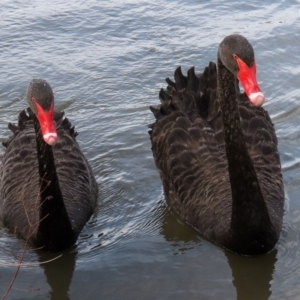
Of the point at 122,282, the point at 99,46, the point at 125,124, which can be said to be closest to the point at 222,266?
the point at 122,282

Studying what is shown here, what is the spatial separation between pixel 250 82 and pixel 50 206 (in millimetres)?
1639

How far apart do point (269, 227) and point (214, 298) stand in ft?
2.01

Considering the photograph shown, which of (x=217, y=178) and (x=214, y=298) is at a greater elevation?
(x=217, y=178)

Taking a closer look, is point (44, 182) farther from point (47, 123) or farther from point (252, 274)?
point (252, 274)

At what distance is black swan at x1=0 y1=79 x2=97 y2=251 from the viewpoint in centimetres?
481

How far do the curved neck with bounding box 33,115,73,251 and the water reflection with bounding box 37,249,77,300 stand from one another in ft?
0.27

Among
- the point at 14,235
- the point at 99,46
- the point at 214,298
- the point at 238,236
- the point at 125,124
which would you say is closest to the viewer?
the point at 214,298

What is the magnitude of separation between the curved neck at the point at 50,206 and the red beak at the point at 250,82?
4.49 feet

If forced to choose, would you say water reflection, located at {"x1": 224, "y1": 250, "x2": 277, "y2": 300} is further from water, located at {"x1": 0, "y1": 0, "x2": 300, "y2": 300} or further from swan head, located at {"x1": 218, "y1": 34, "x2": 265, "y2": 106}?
swan head, located at {"x1": 218, "y1": 34, "x2": 265, "y2": 106}

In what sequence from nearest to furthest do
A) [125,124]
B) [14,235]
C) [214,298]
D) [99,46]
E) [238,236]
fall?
1. [214,298]
2. [238,236]
3. [14,235]
4. [125,124]
5. [99,46]

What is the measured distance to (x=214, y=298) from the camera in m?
4.69

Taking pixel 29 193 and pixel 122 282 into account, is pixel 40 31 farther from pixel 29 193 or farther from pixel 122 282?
pixel 122 282

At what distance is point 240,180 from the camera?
4.87 metres

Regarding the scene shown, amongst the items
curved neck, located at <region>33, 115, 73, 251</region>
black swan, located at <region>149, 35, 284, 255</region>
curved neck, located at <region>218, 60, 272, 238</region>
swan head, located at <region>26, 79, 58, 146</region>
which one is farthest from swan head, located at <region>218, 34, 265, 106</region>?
curved neck, located at <region>33, 115, 73, 251</region>
